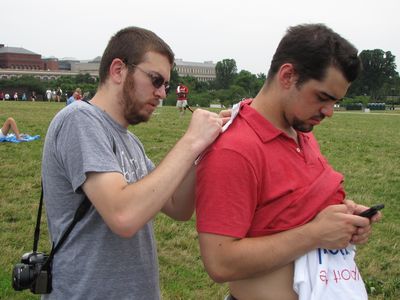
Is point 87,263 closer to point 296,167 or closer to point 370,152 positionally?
point 296,167

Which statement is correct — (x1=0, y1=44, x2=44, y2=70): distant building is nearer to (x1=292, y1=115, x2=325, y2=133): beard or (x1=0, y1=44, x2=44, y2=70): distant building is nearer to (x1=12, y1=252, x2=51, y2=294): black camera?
(x1=12, y1=252, x2=51, y2=294): black camera

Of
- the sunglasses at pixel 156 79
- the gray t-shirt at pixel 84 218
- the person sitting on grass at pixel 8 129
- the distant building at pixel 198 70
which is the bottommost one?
the distant building at pixel 198 70

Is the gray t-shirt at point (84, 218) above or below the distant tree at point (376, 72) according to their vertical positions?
above

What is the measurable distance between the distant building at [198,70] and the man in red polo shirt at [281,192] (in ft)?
520

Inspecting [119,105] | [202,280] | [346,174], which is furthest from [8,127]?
[119,105]

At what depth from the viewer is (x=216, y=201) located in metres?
2.01

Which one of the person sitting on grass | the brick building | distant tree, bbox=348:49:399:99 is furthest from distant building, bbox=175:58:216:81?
the person sitting on grass

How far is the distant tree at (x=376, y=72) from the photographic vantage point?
103 meters

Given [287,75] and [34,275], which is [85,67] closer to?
[34,275]

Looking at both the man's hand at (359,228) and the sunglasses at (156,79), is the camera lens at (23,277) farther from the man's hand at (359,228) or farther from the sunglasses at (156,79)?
the man's hand at (359,228)

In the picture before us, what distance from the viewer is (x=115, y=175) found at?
208 centimetres

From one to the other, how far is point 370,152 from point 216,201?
37.8 ft

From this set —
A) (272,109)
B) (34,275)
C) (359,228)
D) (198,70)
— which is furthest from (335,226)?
(198,70)

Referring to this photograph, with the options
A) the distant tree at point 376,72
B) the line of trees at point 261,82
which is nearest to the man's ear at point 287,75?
the line of trees at point 261,82
